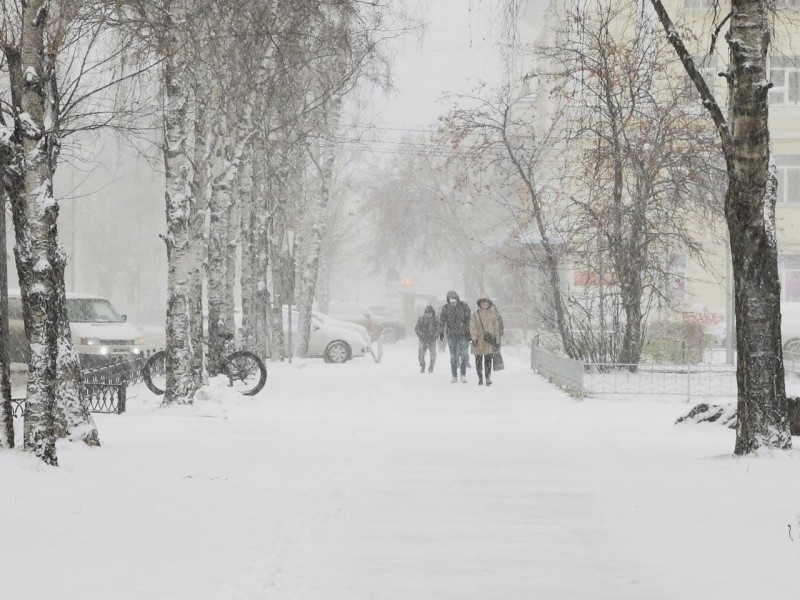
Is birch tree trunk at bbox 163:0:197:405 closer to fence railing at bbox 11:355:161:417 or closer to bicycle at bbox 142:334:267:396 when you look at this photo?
fence railing at bbox 11:355:161:417

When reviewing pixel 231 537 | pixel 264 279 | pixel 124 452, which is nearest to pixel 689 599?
pixel 231 537

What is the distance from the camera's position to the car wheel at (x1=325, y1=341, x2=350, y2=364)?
35125 mm

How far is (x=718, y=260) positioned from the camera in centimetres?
4534

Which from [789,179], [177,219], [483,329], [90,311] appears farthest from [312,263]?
[177,219]

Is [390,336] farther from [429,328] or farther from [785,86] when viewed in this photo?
[429,328]

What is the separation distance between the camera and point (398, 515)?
841 centimetres

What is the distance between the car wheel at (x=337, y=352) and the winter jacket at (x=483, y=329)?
441 inches

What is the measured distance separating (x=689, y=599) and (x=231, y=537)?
9.36 feet

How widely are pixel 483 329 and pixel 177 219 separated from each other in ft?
27.7

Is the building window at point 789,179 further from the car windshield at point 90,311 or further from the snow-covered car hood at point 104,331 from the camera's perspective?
the snow-covered car hood at point 104,331

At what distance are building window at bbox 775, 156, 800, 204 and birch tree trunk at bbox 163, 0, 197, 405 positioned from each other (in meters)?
31.3

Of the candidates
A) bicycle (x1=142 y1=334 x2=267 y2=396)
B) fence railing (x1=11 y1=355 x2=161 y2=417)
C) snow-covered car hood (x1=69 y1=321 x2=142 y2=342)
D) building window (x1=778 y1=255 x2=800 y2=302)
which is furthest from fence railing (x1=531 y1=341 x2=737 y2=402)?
building window (x1=778 y1=255 x2=800 y2=302)

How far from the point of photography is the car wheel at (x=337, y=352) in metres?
35.1

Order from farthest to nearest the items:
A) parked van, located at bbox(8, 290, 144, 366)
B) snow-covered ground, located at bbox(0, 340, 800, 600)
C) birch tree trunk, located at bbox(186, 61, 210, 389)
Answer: parked van, located at bbox(8, 290, 144, 366), birch tree trunk, located at bbox(186, 61, 210, 389), snow-covered ground, located at bbox(0, 340, 800, 600)
